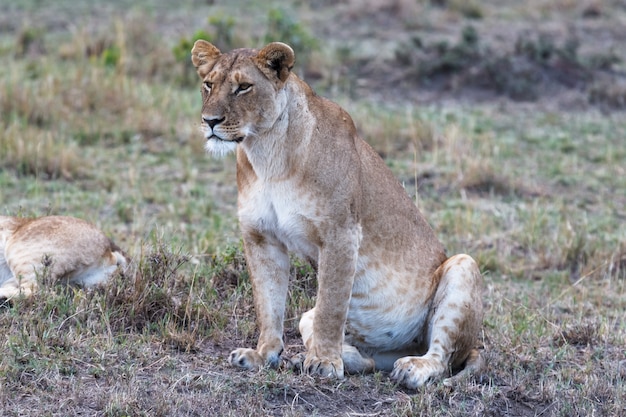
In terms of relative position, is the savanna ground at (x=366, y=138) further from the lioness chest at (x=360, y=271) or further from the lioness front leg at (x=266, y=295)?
the lioness chest at (x=360, y=271)

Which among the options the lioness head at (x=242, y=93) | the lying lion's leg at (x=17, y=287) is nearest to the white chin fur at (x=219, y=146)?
the lioness head at (x=242, y=93)

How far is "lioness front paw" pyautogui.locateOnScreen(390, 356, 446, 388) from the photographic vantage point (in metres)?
5.22

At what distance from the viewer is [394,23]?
15570 millimetres

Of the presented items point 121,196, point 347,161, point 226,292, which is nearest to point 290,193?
point 347,161

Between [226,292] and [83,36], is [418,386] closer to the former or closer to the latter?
[226,292]

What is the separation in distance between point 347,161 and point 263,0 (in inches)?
453

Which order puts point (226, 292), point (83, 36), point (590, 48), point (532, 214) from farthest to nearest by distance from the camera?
point (590, 48) < point (83, 36) < point (532, 214) < point (226, 292)

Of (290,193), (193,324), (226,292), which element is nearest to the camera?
(290,193)

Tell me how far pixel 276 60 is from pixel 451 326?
60.1 inches

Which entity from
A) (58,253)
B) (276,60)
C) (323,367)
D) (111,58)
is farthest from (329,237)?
(111,58)

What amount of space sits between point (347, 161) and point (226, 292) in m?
1.50

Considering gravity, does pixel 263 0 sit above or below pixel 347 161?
below

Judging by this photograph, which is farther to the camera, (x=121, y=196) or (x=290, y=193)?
(x=121, y=196)

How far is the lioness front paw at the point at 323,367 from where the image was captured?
519 cm
